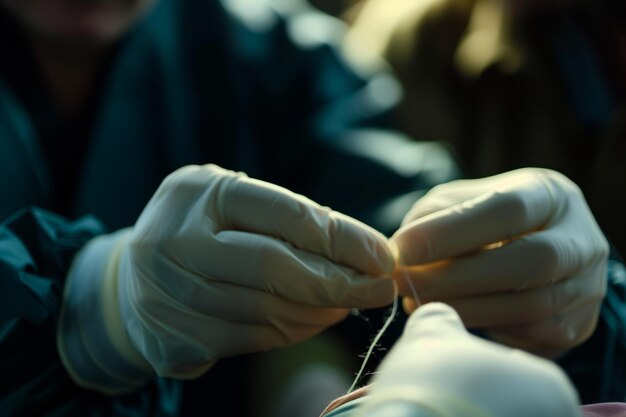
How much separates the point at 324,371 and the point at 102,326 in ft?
1.06

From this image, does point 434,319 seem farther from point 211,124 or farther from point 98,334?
point 211,124

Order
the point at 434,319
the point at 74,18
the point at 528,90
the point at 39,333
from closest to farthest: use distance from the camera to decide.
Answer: the point at 434,319, the point at 39,333, the point at 74,18, the point at 528,90

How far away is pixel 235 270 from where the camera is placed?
0.73 metres

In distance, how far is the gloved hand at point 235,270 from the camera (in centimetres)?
72

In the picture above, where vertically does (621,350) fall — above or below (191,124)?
below

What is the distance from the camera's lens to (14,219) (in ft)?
2.82

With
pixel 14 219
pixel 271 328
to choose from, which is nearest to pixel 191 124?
pixel 14 219

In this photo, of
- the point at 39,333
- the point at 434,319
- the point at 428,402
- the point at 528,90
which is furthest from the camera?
the point at 528,90

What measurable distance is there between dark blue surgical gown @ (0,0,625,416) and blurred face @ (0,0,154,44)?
27 millimetres

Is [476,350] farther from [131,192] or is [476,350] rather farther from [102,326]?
[131,192]

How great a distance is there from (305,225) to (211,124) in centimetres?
51

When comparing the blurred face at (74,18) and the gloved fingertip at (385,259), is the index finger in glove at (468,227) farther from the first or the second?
the blurred face at (74,18)

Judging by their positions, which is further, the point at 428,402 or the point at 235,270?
the point at 235,270

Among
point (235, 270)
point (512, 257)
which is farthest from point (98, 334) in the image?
point (512, 257)
